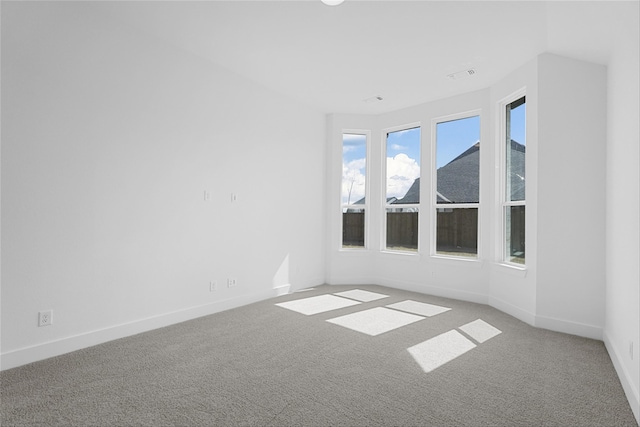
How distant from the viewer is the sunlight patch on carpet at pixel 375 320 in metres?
3.54

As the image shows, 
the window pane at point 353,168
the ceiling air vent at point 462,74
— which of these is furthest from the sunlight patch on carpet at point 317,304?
the ceiling air vent at point 462,74

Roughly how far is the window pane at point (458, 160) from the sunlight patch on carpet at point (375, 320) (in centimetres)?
204

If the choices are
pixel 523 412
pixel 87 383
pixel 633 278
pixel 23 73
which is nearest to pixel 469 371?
pixel 523 412

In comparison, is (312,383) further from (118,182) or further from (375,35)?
(375,35)

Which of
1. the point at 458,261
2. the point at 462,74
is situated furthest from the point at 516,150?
the point at 458,261

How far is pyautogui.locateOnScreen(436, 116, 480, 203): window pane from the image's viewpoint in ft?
16.0

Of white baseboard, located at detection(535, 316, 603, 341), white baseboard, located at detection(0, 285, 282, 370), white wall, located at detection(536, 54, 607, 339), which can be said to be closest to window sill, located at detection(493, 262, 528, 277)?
white wall, located at detection(536, 54, 607, 339)

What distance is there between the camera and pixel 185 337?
3.22 meters

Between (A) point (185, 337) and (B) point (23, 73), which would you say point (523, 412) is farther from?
(B) point (23, 73)

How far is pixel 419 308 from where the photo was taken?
171 inches

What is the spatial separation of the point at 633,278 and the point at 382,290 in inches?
133

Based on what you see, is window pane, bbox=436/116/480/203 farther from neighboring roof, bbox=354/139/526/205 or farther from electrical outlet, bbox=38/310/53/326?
electrical outlet, bbox=38/310/53/326

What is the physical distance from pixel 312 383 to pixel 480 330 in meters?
2.06

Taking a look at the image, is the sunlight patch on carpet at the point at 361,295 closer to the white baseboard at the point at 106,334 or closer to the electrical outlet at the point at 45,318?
the white baseboard at the point at 106,334
